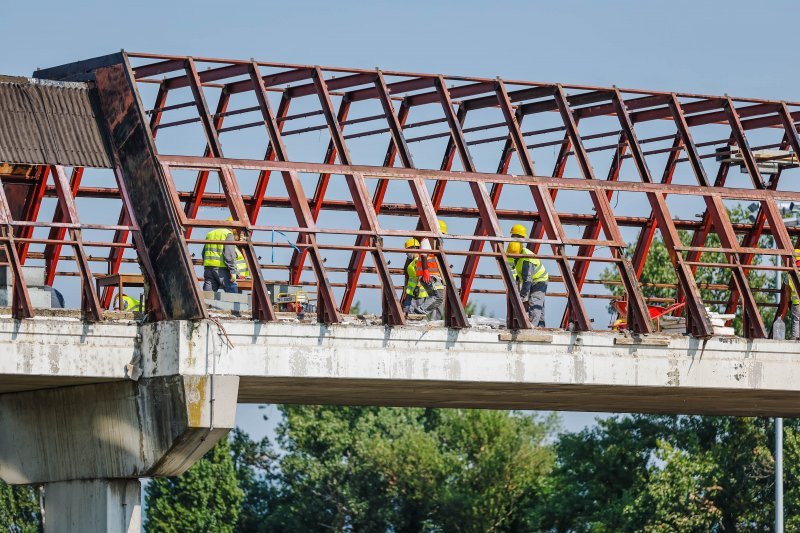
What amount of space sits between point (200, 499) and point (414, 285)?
5391cm

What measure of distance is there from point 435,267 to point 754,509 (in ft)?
101

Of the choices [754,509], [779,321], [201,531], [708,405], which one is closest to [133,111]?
[708,405]

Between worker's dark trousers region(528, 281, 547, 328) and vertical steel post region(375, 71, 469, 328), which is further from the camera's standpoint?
worker's dark trousers region(528, 281, 547, 328)

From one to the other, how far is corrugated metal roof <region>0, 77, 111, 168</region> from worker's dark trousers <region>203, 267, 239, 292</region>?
125 inches

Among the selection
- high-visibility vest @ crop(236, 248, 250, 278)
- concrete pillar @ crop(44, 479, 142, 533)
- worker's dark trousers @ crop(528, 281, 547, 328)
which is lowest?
concrete pillar @ crop(44, 479, 142, 533)

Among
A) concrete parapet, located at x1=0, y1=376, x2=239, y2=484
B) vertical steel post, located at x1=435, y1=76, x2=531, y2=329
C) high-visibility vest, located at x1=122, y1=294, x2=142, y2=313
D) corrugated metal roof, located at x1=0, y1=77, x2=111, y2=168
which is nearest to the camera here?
concrete parapet, located at x1=0, y1=376, x2=239, y2=484

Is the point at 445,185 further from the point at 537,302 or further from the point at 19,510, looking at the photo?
the point at 19,510

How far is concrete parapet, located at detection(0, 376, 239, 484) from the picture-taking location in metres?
23.1

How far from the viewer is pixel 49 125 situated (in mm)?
25750

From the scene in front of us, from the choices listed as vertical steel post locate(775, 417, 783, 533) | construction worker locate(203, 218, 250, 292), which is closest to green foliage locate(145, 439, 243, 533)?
vertical steel post locate(775, 417, 783, 533)

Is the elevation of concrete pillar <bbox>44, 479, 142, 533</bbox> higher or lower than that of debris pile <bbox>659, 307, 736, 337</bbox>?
lower

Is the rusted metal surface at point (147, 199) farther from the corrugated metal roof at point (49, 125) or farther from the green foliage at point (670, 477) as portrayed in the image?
the green foliage at point (670, 477)

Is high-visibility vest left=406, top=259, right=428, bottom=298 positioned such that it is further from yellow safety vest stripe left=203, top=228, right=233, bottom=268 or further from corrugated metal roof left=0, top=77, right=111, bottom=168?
corrugated metal roof left=0, top=77, right=111, bottom=168

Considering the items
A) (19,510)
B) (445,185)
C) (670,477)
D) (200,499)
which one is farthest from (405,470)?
(445,185)
